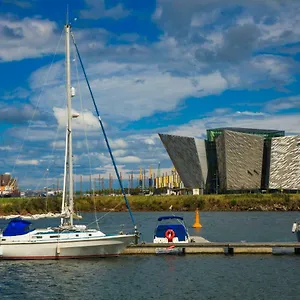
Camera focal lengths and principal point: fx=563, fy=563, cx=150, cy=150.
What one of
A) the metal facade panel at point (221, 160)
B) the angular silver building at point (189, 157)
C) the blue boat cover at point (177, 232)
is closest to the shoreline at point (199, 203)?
the angular silver building at point (189, 157)

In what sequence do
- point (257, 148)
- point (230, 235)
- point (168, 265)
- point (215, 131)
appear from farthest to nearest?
point (215, 131) < point (257, 148) < point (230, 235) < point (168, 265)

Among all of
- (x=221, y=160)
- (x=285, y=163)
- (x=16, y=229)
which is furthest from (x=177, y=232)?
(x=285, y=163)

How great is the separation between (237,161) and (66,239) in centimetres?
11883

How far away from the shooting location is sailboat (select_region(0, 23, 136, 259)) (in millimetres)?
39156

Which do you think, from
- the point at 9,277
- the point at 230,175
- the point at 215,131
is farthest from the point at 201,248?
the point at 215,131

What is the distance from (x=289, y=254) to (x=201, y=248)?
6.71 m

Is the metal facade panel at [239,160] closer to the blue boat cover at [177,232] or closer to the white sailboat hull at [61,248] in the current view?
the blue boat cover at [177,232]

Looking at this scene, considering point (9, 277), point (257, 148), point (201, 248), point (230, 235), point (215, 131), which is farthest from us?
point (215, 131)

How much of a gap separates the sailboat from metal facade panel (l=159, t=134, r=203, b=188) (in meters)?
111

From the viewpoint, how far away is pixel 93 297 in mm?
28906

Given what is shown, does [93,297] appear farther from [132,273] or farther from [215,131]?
[215,131]

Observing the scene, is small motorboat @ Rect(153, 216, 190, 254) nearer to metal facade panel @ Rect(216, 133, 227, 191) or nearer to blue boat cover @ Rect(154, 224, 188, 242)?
blue boat cover @ Rect(154, 224, 188, 242)

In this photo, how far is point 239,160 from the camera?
154000mm

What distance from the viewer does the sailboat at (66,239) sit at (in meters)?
39.2
